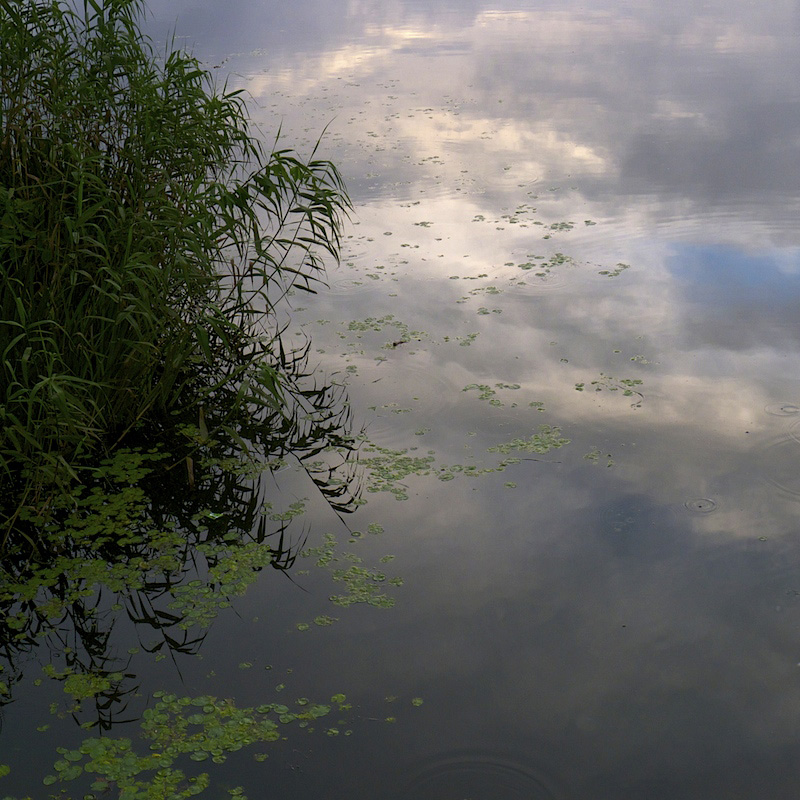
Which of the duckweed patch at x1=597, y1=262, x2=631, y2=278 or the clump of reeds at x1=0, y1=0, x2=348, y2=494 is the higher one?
the duckweed patch at x1=597, y1=262, x2=631, y2=278

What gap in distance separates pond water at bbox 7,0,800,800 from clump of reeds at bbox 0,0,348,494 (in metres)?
0.68

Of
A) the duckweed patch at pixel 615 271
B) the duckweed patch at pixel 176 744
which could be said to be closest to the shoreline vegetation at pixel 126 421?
the duckweed patch at pixel 176 744

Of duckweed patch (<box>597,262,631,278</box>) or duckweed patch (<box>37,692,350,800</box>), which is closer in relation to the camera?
duckweed patch (<box>37,692,350,800</box>)

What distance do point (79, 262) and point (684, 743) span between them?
265cm

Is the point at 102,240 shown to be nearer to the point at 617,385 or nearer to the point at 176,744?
the point at 176,744

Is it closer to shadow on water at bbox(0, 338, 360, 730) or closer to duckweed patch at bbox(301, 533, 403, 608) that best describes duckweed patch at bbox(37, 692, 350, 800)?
shadow on water at bbox(0, 338, 360, 730)

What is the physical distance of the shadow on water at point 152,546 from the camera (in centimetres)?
283

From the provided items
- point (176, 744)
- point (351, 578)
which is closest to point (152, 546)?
point (351, 578)

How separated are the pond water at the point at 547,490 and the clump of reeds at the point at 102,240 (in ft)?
2.24

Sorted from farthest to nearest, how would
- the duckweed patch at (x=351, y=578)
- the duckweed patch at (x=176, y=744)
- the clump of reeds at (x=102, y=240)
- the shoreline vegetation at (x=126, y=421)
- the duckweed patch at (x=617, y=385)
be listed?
1. the duckweed patch at (x=617, y=385)
2. the clump of reeds at (x=102, y=240)
3. the duckweed patch at (x=351, y=578)
4. the shoreline vegetation at (x=126, y=421)
5. the duckweed patch at (x=176, y=744)

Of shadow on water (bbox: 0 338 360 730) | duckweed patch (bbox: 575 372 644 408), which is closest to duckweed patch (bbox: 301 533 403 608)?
shadow on water (bbox: 0 338 360 730)

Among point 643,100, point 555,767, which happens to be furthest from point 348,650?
point 643,100

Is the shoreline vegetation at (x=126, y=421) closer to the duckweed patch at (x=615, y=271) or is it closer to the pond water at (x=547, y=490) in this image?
the pond water at (x=547, y=490)

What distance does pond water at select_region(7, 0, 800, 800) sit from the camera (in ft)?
8.09
